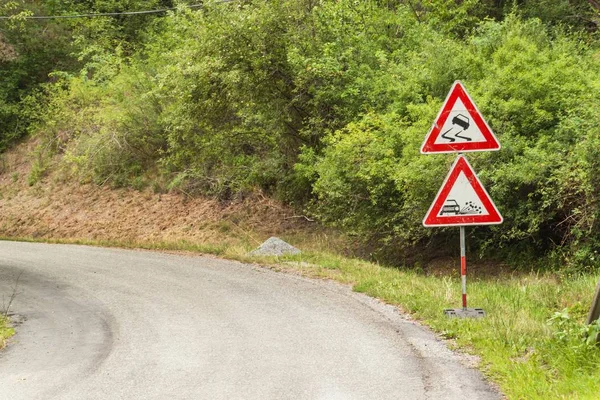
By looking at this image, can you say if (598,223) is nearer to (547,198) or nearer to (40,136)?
(547,198)

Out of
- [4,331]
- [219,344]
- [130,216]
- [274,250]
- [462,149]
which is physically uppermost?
[462,149]

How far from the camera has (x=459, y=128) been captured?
337 inches

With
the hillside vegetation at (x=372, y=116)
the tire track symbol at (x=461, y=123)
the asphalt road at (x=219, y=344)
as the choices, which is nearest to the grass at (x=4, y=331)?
the asphalt road at (x=219, y=344)

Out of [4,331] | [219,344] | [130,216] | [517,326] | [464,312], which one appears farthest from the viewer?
[130,216]

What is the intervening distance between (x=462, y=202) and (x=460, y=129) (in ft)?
2.93

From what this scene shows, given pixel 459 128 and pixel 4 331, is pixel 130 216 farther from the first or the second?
pixel 459 128

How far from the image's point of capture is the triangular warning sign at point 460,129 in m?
8.50

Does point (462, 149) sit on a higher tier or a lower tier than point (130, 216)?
higher

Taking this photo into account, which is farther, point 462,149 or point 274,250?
point 274,250

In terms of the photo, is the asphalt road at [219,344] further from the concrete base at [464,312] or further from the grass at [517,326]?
the concrete base at [464,312]

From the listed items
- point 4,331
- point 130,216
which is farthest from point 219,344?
point 130,216

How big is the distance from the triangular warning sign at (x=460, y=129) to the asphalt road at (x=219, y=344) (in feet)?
7.46

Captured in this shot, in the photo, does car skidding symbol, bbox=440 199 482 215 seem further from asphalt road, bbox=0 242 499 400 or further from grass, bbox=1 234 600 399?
asphalt road, bbox=0 242 499 400

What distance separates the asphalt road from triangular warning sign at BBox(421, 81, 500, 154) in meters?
2.27
